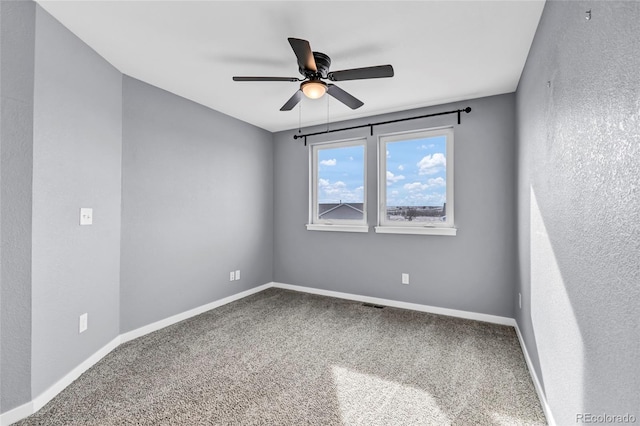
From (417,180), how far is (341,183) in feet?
3.42

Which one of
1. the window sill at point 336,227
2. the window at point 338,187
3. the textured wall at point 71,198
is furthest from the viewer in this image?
the window at point 338,187

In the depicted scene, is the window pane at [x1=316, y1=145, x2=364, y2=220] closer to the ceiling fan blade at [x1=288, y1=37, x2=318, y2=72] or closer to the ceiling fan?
the ceiling fan

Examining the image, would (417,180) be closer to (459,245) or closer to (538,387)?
(459,245)

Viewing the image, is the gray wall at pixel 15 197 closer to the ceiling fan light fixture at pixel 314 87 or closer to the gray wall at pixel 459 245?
the ceiling fan light fixture at pixel 314 87

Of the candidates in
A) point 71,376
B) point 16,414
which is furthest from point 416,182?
point 16,414

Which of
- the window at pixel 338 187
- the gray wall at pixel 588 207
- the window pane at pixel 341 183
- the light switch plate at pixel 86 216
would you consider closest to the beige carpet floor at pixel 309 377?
the gray wall at pixel 588 207

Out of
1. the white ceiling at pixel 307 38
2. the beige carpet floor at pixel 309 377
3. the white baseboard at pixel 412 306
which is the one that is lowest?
the beige carpet floor at pixel 309 377

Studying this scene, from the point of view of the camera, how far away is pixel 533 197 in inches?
81.9

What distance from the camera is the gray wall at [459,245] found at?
3.13 m

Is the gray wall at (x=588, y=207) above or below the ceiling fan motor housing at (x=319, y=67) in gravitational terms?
below

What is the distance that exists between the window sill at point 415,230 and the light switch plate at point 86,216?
2.88 m

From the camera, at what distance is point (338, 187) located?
4215 millimetres

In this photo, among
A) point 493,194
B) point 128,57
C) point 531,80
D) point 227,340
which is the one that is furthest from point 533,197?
point 128,57

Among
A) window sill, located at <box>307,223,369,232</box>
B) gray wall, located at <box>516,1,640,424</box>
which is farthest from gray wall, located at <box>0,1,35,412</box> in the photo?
window sill, located at <box>307,223,369,232</box>
